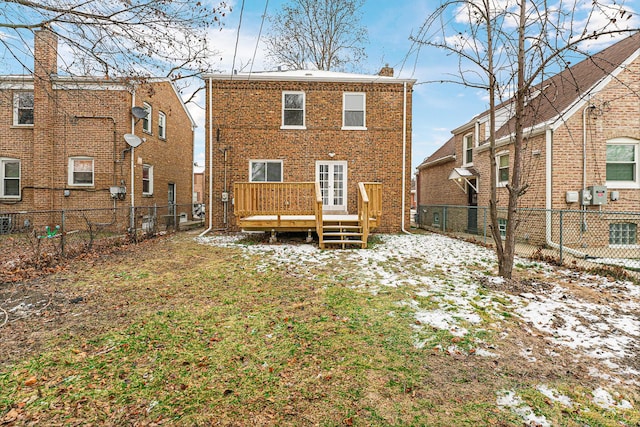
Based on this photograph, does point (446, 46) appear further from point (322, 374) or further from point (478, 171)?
point (478, 171)

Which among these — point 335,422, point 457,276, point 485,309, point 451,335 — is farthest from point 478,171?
point 335,422

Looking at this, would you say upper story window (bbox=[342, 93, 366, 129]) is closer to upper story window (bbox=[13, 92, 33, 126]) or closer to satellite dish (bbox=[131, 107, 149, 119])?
satellite dish (bbox=[131, 107, 149, 119])

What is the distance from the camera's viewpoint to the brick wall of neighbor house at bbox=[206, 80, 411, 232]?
11.7 meters

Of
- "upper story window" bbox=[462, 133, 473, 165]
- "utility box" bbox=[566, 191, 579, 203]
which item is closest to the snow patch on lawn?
"utility box" bbox=[566, 191, 579, 203]

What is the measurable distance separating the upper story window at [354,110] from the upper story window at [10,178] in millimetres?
13018

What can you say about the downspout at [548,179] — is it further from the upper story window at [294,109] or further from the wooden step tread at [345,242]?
the upper story window at [294,109]

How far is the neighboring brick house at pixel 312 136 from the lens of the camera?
1167 centimetres

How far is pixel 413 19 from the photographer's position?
5254mm

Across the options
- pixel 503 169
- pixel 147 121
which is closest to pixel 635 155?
pixel 503 169

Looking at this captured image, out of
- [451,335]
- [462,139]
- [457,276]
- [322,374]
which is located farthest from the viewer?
[462,139]

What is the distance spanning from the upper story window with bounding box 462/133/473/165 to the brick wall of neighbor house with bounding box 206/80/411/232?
429 centimetres

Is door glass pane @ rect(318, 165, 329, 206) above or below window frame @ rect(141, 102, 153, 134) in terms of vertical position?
below

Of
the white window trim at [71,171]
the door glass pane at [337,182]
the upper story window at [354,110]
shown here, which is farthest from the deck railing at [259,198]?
the white window trim at [71,171]

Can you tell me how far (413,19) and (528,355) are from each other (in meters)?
5.13
